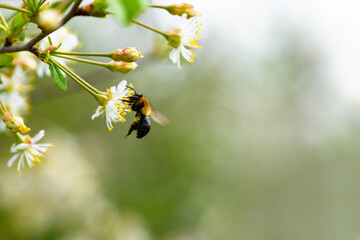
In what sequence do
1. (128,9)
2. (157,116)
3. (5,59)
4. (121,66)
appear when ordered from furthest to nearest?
(157,116), (121,66), (5,59), (128,9)

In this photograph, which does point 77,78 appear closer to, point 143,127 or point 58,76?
point 58,76

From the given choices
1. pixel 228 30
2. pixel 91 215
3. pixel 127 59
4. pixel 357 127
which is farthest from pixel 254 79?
pixel 127 59

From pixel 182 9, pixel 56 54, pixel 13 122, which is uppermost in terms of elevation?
pixel 182 9

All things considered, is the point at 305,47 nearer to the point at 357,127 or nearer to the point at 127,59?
the point at 357,127

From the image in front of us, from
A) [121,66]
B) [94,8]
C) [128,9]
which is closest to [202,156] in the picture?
[121,66]

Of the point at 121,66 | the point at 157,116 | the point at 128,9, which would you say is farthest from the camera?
the point at 157,116

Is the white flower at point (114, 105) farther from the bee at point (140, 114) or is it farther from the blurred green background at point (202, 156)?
the blurred green background at point (202, 156)
